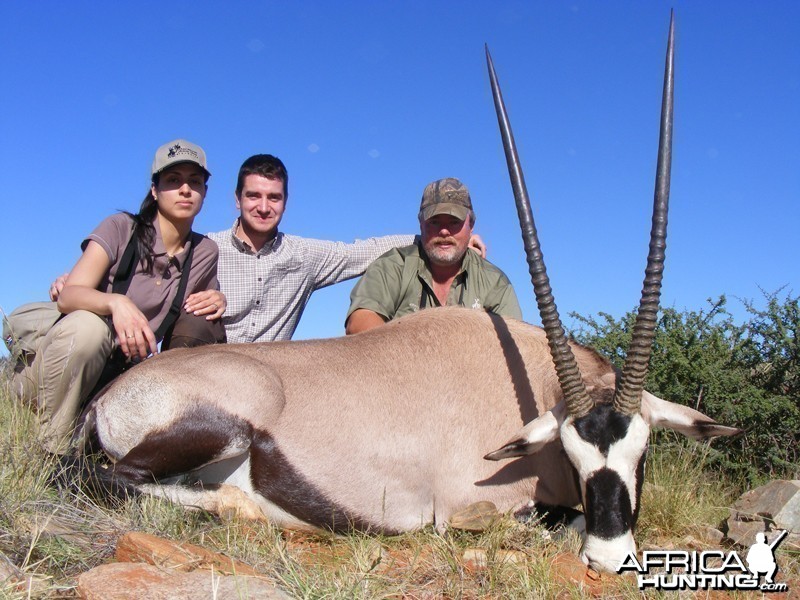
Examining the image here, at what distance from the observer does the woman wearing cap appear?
5129mm

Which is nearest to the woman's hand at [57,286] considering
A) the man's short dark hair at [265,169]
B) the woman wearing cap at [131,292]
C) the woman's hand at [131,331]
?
the woman wearing cap at [131,292]

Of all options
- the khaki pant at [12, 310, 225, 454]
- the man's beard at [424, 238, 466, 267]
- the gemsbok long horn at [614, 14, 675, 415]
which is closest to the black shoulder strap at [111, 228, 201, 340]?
the khaki pant at [12, 310, 225, 454]

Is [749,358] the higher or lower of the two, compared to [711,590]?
higher

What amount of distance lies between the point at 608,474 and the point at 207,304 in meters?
3.58

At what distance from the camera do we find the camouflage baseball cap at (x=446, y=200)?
6.86 metres

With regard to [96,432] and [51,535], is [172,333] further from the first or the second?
[51,535]

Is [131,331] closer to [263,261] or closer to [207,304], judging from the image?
→ [207,304]

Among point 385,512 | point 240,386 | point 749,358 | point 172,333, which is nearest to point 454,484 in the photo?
point 385,512

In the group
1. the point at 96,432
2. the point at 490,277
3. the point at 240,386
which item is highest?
the point at 490,277

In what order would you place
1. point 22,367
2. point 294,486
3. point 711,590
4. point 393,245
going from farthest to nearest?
point 393,245, point 22,367, point 294,486, point 711,590

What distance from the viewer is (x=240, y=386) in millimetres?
4344

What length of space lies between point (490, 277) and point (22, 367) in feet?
13.6

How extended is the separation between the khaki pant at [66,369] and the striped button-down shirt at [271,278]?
70.1 inches

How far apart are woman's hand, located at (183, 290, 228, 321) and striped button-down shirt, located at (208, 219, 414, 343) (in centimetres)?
91
